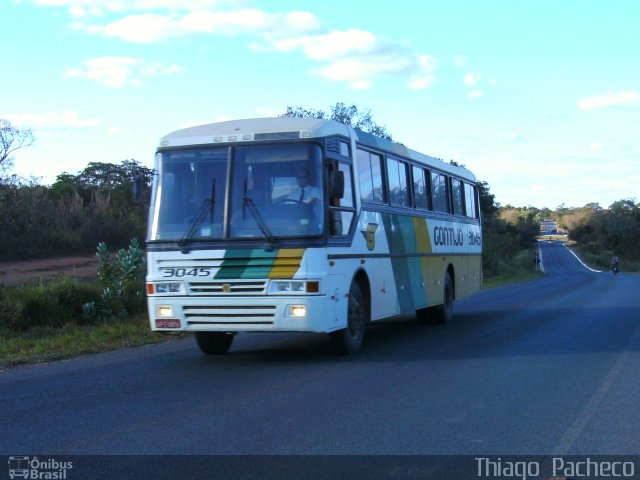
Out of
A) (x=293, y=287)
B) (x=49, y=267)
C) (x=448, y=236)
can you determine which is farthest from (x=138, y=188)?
(x=49, y=267)

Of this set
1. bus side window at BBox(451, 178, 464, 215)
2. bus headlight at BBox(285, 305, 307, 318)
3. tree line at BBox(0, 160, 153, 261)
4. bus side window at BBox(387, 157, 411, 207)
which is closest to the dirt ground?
tree line at BBox(0, 160, 153, 261)

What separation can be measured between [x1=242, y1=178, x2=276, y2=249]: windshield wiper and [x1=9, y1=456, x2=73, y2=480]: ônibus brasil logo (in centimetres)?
456

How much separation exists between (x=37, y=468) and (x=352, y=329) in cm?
617

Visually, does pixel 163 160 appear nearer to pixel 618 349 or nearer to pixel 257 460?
pixel 257 460

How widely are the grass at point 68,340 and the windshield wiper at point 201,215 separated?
3.05m

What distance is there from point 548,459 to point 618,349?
6.66 metres

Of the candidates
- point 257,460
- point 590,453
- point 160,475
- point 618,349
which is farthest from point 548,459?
point 618,349

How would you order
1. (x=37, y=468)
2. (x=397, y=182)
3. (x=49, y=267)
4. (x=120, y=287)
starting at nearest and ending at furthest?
1. (x=37, y=468)
2. (x=397, y=182)
3. (x=120, y=287)
4. (x=49, y=267)

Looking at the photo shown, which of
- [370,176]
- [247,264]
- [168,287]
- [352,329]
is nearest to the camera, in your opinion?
[247,264]

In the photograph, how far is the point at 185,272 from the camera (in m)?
10.4

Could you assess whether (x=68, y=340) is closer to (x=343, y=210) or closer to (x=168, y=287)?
(x=168, y=287)

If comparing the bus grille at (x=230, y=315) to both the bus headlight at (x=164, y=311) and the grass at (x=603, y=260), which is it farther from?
the grass at (x=603, y=260)

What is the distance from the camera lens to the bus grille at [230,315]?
10.1 m

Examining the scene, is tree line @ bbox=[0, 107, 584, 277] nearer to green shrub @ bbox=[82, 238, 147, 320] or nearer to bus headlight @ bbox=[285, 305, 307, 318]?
green shrub @ bbox=[82, 238, 147, 320]
